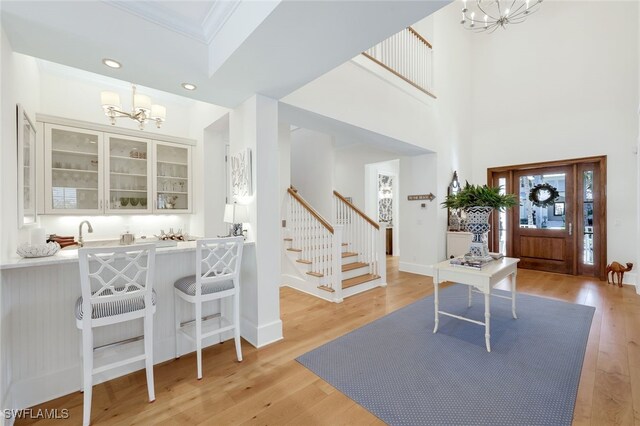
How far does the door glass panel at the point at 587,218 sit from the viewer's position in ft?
17.0

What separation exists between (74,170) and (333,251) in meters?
3.73

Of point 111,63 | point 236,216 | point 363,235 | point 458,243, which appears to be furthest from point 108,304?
point 458,243

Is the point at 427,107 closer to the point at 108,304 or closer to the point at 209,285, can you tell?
the point at 209,285

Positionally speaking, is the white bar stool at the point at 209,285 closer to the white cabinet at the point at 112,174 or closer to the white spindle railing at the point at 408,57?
the white cabinet at the point at 112,174

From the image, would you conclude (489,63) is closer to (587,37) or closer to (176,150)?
(587,37)

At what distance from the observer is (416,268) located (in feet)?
18.4

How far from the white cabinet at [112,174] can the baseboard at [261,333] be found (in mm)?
2598

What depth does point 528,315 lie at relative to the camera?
131 inches

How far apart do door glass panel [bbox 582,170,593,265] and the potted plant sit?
3.75 meters

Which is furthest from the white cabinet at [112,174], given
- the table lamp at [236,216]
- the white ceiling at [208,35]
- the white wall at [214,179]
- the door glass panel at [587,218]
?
the door glass panel at [587,218]

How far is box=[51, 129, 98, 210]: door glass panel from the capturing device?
3537 millimetres

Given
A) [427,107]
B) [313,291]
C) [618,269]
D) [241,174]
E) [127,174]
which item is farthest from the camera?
[427,107]

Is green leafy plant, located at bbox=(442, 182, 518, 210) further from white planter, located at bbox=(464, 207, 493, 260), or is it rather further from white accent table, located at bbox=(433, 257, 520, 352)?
white accent table, located at bbox=(433, 257, 520, 352)

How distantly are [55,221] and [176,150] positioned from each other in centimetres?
185
